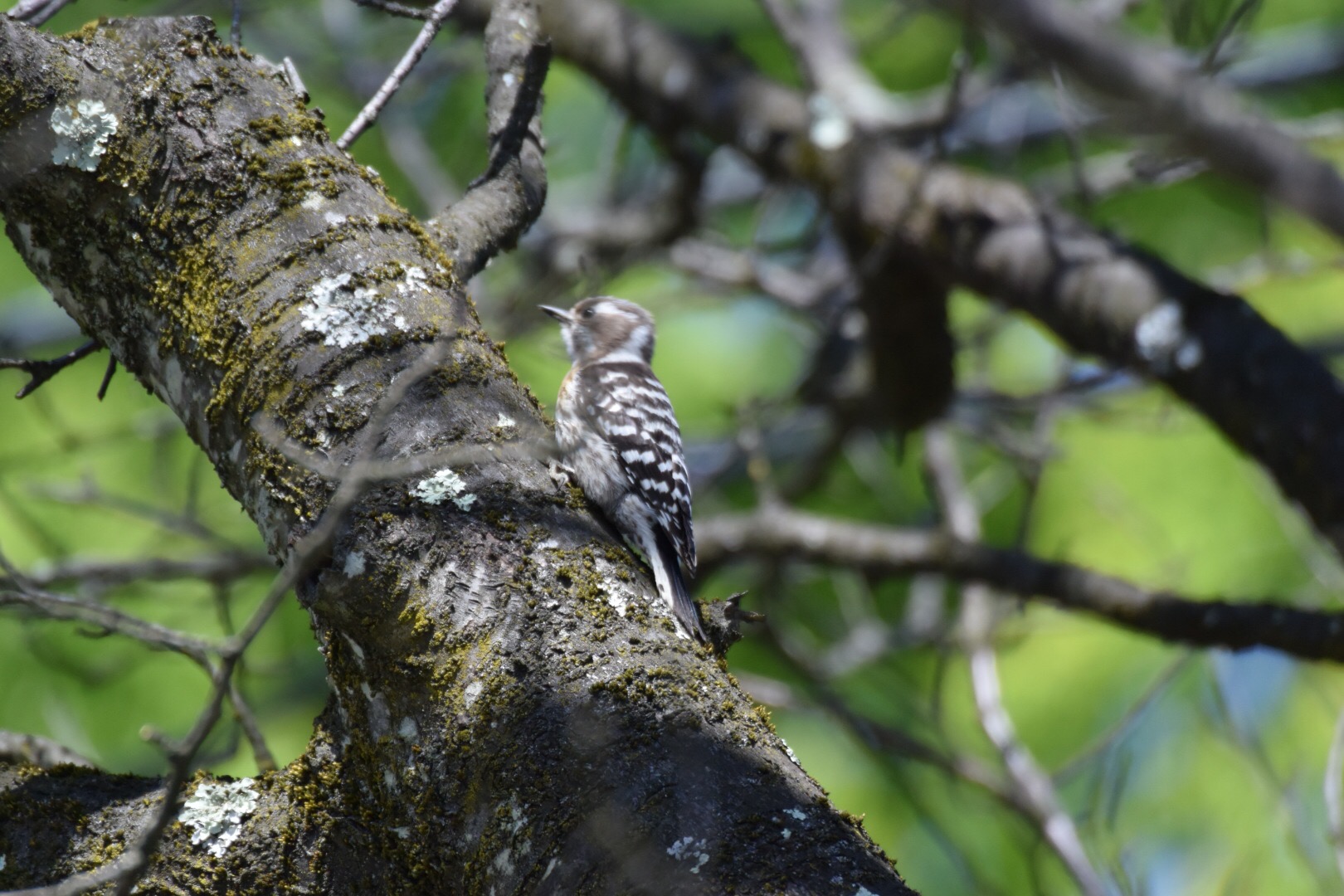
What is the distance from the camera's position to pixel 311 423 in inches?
75.6

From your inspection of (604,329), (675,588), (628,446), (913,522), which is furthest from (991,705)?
(913,522)

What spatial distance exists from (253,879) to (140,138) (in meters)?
1.33

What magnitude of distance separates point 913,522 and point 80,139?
6.09 meters

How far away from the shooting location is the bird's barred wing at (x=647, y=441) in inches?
141

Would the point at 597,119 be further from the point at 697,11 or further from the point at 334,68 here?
the point at 334,68

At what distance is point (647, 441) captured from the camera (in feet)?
12.4

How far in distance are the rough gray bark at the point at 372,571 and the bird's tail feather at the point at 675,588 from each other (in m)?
0.16

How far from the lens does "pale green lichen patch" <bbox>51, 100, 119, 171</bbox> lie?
6.84 feet

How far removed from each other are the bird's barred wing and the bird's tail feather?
0.16ft

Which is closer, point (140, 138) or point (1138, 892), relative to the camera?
point (140, 138)

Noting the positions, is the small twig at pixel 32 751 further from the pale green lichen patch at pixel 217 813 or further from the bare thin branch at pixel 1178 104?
the bare thin branch at pixel 1178 104

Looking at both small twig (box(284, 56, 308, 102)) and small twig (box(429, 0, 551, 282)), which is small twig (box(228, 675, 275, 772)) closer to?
small twig (box(429, 0, 551, 282))

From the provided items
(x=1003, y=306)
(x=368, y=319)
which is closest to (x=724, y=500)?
(x=1003, y=306)

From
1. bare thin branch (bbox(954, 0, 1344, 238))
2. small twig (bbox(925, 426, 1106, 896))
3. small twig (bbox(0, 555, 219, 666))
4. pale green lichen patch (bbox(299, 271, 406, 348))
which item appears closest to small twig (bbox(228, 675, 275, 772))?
small twig (bbox(0, 555, 219, 666))
